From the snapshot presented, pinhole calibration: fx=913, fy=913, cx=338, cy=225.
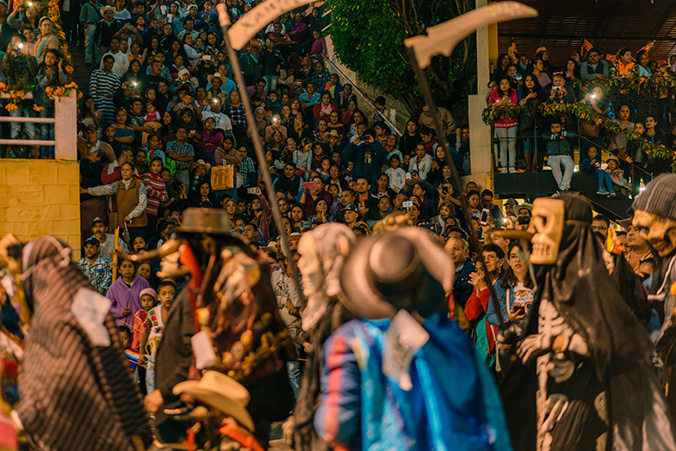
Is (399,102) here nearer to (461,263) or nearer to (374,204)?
(374,204)

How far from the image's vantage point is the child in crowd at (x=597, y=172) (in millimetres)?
13906

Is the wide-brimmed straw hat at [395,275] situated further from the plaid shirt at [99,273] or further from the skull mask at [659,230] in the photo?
the plaid shirt at [99,273]

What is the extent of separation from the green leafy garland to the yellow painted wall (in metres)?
6.56

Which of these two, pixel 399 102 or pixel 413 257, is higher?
pixel 399 102

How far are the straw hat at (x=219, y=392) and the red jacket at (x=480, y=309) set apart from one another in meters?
3.85

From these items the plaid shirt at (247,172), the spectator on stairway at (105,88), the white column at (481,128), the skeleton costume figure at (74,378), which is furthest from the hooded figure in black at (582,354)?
the white column at (481,128)

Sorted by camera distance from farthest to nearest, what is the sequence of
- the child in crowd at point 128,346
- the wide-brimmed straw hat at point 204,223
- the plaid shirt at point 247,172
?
the plaid shirt at point 247,172
the child in crowd at point 128,346
the wide-brimmed straw hat at point 204,223

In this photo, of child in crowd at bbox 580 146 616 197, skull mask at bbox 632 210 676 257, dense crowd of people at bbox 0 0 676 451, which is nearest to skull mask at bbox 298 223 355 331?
dense crowd of people at bbox 0 0 676 451

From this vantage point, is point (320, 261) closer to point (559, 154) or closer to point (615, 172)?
point (559, 154)

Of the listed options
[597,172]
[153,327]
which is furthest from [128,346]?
[597,172]

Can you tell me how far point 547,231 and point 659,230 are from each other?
3.46 ft

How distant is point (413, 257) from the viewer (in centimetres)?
347

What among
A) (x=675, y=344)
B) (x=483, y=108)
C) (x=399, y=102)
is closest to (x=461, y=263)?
(x=675, y=344)

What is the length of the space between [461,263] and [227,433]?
4.65 metres
